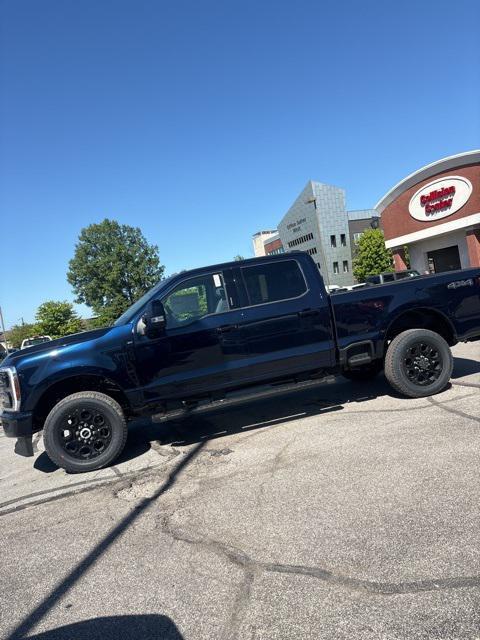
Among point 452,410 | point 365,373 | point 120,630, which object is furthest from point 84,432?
point 365,373

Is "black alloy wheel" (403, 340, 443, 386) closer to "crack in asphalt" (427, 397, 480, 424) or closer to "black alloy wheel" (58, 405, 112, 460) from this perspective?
"crack in asphalt" (427, 397, 480, 424)

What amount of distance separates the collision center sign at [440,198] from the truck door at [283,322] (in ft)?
65.5

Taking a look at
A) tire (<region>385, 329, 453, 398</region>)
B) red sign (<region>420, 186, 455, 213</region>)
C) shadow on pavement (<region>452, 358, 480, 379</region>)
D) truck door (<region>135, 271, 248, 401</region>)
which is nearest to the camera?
truck door (<region>135, 271, 248, 401</region>)

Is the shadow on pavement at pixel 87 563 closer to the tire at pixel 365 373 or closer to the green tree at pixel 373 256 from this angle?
the tire at pixel 365 373

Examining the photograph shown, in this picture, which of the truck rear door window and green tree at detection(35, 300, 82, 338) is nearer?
the truck rear door window

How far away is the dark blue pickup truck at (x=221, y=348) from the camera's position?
5.09 meters

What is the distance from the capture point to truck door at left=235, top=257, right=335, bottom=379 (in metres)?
5.54

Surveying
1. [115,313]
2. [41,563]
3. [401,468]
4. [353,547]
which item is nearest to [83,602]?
[41,563]

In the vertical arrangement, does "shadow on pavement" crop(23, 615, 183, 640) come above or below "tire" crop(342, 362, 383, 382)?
below

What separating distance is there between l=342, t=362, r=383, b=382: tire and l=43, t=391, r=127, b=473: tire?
3.55 meters

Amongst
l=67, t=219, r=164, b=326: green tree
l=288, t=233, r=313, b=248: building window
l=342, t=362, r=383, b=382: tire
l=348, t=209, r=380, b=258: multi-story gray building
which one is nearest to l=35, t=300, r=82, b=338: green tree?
l=67, t=219, r=164, b=326: green tree

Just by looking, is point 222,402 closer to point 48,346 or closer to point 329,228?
point 48,346

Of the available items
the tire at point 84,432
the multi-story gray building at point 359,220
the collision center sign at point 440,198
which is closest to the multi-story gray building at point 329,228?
the multi-story gray building at point 359,220

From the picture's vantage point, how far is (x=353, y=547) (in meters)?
2.87
